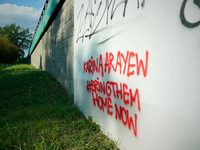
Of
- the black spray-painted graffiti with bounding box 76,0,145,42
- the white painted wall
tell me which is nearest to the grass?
the white painted wall

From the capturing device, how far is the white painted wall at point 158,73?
104 cm

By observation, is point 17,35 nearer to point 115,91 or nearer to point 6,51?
point 6,51

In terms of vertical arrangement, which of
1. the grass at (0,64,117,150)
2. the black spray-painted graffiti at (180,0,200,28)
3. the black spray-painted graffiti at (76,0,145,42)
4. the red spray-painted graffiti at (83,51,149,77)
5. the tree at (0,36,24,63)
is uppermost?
the tree at (0,36,24,63)

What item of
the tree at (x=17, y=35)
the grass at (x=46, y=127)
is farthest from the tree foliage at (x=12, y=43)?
the grass at (x=46, y=127)

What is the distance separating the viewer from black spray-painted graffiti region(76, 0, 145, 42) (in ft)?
6.07

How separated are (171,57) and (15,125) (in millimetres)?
2429

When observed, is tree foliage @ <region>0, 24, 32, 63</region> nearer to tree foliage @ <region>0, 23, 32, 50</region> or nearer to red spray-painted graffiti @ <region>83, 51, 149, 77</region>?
tree foliage @ <region>0, 23, 32, 50</region>

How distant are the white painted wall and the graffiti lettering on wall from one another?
3 cm

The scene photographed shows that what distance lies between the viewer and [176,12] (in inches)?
44.4

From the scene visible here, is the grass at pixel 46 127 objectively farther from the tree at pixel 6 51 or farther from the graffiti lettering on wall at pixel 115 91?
the tree at pixel 6 51

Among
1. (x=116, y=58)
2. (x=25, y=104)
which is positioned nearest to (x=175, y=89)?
(x=116, y=58)

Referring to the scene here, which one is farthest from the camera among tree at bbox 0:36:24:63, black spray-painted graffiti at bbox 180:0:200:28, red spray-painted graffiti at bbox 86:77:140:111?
tree at bbox 0:36:24:63

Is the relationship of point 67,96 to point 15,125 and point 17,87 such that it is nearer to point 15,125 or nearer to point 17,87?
point 15,125

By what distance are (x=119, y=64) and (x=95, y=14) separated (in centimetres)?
101
